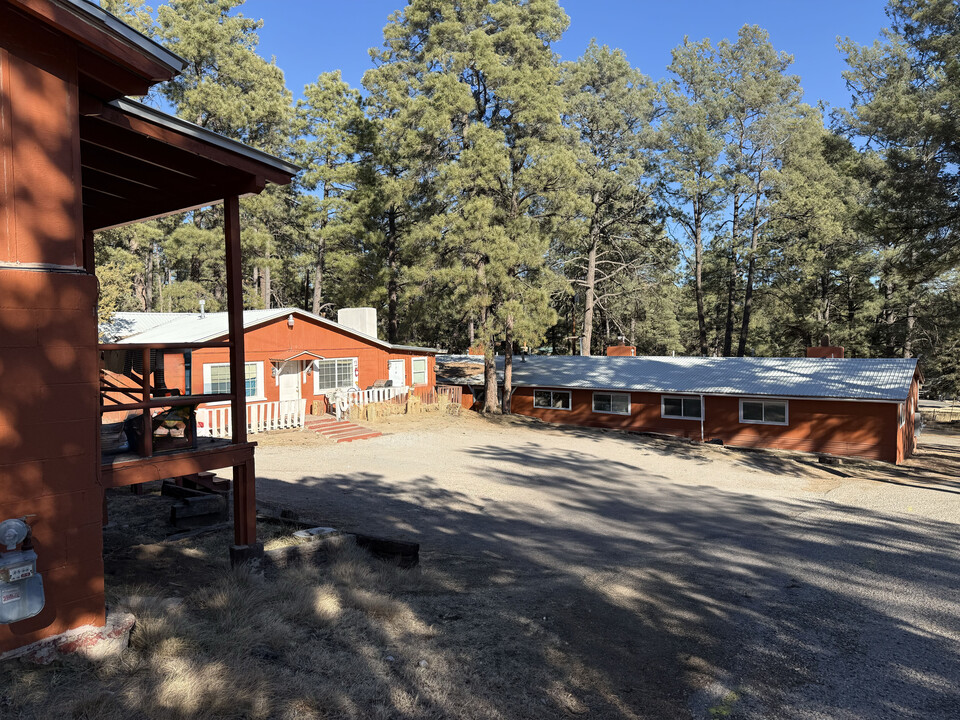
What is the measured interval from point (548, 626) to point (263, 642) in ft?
8.12

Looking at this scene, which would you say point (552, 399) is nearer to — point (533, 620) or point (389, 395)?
point (389, 395)

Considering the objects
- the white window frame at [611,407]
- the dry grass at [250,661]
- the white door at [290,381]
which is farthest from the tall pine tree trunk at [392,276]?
the dry grass at [250,661]

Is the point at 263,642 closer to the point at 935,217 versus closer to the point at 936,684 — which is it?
the point at 936,684

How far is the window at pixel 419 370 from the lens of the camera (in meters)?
27.1

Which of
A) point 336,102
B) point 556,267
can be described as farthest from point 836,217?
point 336,102

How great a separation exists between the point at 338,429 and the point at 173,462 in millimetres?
13694

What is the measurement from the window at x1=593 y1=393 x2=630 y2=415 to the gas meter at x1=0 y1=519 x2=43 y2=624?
81.2 feet

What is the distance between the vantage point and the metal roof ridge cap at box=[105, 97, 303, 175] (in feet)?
16.7

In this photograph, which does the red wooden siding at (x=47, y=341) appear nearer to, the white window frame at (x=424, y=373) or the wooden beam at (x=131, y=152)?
the wooden beam at (x=131, y=152)

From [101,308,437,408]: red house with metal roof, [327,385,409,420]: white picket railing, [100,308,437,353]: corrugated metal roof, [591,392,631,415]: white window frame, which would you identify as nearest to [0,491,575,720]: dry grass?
[101,308,437,408]: red house with metal roof

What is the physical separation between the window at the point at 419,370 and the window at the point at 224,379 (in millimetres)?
7829

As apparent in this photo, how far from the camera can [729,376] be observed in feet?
84.3

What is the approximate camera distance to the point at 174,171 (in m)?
6.34

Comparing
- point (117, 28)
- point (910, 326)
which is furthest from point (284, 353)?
point (910, 326)
